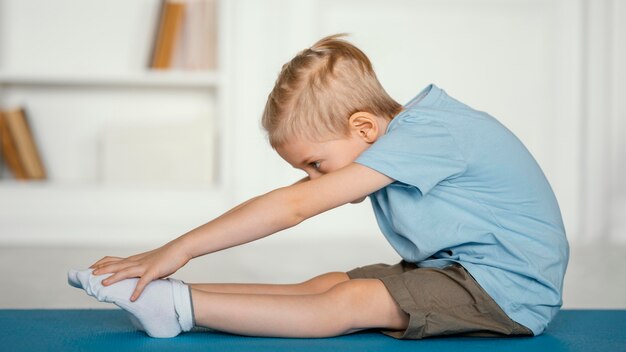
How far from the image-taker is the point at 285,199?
117 cm

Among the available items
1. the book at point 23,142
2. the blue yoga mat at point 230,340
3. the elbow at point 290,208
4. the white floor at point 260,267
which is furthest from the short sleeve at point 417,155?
the book at point 23,142

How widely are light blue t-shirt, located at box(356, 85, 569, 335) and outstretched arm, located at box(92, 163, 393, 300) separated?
0.03 metres

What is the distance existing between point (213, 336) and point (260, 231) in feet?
0.53

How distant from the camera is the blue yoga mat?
109 cm

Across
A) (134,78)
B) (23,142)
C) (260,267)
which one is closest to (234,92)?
(134,78)

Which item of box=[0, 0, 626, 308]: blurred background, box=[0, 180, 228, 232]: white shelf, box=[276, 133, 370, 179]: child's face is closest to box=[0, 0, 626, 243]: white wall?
box=[0, 0, 626, 308]: blurred background

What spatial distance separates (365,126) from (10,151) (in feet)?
6.94

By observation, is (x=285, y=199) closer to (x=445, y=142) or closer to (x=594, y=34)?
(x=445, y=142)

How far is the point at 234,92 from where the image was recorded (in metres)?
3.06

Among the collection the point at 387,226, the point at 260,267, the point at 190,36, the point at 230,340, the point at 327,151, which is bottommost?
the point at 260,267

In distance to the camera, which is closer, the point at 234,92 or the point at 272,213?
the point at 272,213

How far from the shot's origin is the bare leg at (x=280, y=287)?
1.24 meters

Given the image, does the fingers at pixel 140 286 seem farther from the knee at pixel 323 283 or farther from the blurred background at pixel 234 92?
the blurred background at pixel 234 92

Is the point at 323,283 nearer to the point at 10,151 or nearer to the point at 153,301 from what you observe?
the point at 153,301
